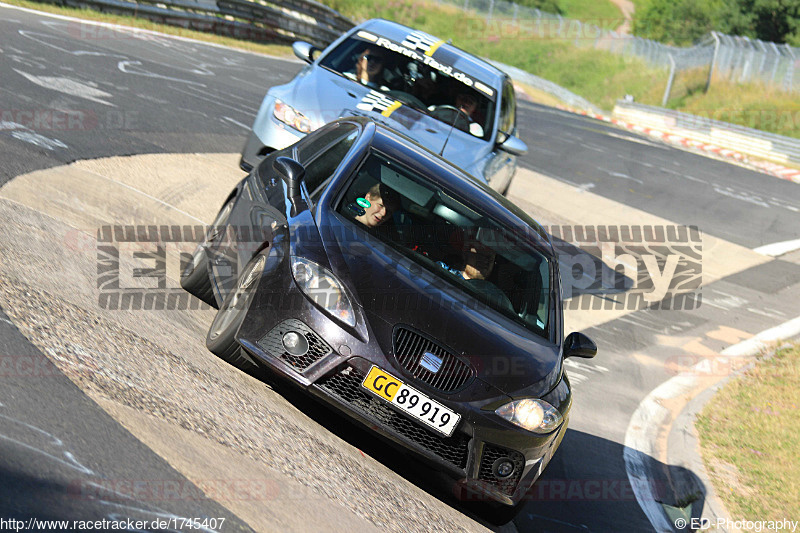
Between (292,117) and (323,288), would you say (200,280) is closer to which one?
(323,288)

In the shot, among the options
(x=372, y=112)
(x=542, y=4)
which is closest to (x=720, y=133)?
(x=372, y=112)

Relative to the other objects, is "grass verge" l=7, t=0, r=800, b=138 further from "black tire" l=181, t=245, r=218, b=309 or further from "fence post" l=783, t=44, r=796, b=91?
"black tire" l=181, t=245, r=218, b=309

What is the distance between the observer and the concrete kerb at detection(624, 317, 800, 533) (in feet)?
21.0

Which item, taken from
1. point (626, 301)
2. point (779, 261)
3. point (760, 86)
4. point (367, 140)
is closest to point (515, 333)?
point (367, 140)

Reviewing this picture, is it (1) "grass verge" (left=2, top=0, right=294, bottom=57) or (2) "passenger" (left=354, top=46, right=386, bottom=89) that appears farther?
(1) "grass verge" (left=2, top=0, right=294, bottom=57)

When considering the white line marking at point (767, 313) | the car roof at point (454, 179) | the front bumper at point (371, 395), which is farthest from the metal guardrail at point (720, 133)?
the front bumper at point (371, 395)

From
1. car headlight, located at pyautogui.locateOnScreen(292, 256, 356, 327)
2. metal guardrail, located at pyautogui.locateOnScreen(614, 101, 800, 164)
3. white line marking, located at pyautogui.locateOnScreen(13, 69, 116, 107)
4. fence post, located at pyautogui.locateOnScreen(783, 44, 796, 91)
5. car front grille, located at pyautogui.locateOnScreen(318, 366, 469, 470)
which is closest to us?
car front grille, located at pyautogui.locateOnScreen(318, 366, 469, 470)

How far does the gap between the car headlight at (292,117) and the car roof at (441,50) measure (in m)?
Answer: 1.72

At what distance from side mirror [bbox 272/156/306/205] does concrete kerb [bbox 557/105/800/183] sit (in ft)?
78.0

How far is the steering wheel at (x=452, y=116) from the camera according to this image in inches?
362

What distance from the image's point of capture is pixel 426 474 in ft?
15.7

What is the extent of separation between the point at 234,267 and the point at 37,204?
2234mm

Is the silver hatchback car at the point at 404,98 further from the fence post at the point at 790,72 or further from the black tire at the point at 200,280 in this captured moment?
the fence post at the point at 790,72

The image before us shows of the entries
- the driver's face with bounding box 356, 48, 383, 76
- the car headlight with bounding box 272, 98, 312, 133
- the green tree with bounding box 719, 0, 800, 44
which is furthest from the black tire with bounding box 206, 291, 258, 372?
the green tree with bounding box 719, 0, 800, 44
